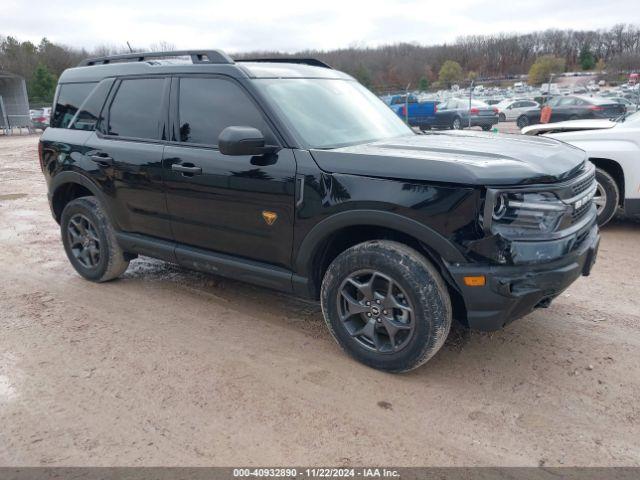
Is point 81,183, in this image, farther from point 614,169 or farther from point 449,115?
point 449,115

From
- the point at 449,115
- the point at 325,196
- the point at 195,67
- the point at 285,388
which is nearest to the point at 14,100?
the point at 449,115

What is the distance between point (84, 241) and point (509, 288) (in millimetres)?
3949

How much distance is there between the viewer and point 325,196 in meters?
3.33

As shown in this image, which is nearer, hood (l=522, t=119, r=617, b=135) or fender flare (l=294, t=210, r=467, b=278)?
fender flare (l=294, t=210, r=467, b=278)

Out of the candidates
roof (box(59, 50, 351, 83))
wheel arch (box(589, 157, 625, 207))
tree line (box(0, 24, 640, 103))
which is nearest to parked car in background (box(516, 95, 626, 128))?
wheel arch (box(589, 157, 625, 207))

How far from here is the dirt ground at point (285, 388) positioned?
2.68m

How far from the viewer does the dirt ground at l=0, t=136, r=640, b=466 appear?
268 centimetres

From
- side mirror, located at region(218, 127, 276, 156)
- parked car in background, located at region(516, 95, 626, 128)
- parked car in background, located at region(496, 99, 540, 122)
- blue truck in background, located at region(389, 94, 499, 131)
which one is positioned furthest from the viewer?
parked car in background, located at region(496, 99, 540, 122)

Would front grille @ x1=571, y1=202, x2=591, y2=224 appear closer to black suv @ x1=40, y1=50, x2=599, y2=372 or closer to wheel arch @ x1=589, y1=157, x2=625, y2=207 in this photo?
black suv @ x1=40, y1=50, x2=599, y2=372

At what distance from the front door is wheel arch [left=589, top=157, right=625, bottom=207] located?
449 cm

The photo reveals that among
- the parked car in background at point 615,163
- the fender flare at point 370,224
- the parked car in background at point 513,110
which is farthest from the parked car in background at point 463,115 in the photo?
the fender flare at point 370,224

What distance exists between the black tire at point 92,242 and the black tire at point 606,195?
210 inches

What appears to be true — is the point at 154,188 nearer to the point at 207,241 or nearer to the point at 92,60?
the point at 207,241

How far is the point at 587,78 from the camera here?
4303cm
